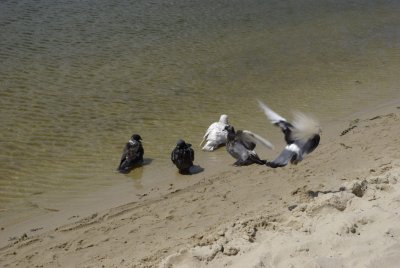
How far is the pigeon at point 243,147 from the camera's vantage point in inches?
361

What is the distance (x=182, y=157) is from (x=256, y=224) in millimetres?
2966

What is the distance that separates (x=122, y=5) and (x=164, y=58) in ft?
20.5

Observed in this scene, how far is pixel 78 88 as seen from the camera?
516 inches

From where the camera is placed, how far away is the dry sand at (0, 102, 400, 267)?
5.62m

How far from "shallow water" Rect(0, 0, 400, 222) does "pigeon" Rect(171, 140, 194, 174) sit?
0.25 meters

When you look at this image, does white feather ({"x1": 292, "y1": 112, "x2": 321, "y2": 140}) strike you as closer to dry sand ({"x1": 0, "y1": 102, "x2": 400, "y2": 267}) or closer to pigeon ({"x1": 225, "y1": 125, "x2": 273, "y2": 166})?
dry sand ({"x1": 0, "y1": 102, "x2": 400, "y2": 267})

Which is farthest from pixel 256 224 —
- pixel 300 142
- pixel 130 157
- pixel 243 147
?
pixel 130 157

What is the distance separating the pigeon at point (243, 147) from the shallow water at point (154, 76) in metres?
0.49

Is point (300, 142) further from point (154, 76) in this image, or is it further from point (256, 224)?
point (154, 76)

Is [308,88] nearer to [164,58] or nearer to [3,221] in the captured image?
[164,58]

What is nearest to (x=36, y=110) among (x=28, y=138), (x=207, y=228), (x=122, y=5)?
(x=28, y=138)

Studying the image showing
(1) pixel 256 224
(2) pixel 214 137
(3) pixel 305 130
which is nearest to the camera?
(1) pixel 256 224

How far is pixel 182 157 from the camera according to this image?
9062 millimetres

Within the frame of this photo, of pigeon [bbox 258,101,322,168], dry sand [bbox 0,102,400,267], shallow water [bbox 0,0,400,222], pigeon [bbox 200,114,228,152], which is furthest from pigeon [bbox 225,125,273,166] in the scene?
pigeon [bbox 258,101,322,168]
